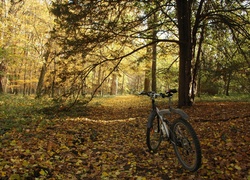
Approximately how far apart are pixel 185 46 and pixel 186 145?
20.6 feet

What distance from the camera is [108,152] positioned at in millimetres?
5027

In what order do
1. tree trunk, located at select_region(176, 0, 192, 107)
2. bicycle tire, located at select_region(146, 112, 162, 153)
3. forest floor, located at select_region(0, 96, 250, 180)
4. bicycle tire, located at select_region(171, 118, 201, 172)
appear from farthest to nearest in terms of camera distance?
tree trunk, located at select_region(176, 0, 192, 107) → bicycle tire, located at select_region(146, 112, 162, 153) → forest floor, located at select_region(0, 96, 250, 180) → bicycle tire, located at select_region(171, 118, 201, 172)

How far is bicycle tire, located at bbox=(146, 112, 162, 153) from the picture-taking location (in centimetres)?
477

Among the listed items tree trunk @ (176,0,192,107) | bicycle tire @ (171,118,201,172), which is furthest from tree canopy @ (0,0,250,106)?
bicycle tire @ (171,118,201,172)

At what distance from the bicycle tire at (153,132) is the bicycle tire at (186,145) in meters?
0.75

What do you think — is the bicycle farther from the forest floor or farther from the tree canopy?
the tree canopy

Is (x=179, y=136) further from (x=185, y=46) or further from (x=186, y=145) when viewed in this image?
(x=185, y=46)

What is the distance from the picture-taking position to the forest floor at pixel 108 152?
12.1 ft

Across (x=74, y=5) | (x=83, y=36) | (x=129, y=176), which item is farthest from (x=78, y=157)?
(x=74, y=5)

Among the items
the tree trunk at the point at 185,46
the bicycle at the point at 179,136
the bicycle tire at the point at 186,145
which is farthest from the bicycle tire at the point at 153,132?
the tree trunk at the point at 185,46

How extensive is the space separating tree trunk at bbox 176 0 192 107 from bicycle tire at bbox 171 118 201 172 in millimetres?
5549

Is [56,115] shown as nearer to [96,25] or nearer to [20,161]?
[96,25]

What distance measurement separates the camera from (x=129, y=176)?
3807 millimetres

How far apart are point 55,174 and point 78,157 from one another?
3.24 feet
